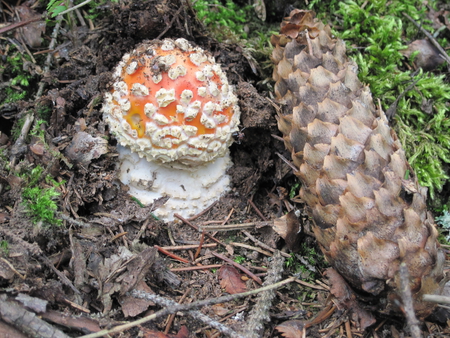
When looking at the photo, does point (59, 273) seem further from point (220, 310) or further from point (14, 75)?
point (14, 75)

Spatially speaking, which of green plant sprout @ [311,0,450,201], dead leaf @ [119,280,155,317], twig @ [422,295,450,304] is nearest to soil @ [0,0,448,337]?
dead leaf @ [119,280,155,317]

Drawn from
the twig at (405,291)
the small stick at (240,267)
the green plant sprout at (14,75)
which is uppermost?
the green plant sprout at (14,75)

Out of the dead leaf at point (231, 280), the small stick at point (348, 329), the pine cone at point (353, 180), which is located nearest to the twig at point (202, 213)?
the dead leaf at point (231, 280)

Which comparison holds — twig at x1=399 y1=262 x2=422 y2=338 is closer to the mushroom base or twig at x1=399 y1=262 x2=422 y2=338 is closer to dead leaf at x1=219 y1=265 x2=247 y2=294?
dead leaf at x1=219 y1=265 x2=247 y2=294

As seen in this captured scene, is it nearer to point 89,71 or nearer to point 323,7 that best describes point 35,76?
point 89,71

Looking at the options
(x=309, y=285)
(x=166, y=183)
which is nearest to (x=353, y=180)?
(x=309, y=285)

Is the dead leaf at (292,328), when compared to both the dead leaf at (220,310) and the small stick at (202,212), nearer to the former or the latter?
the dead leaf at (220,310)
